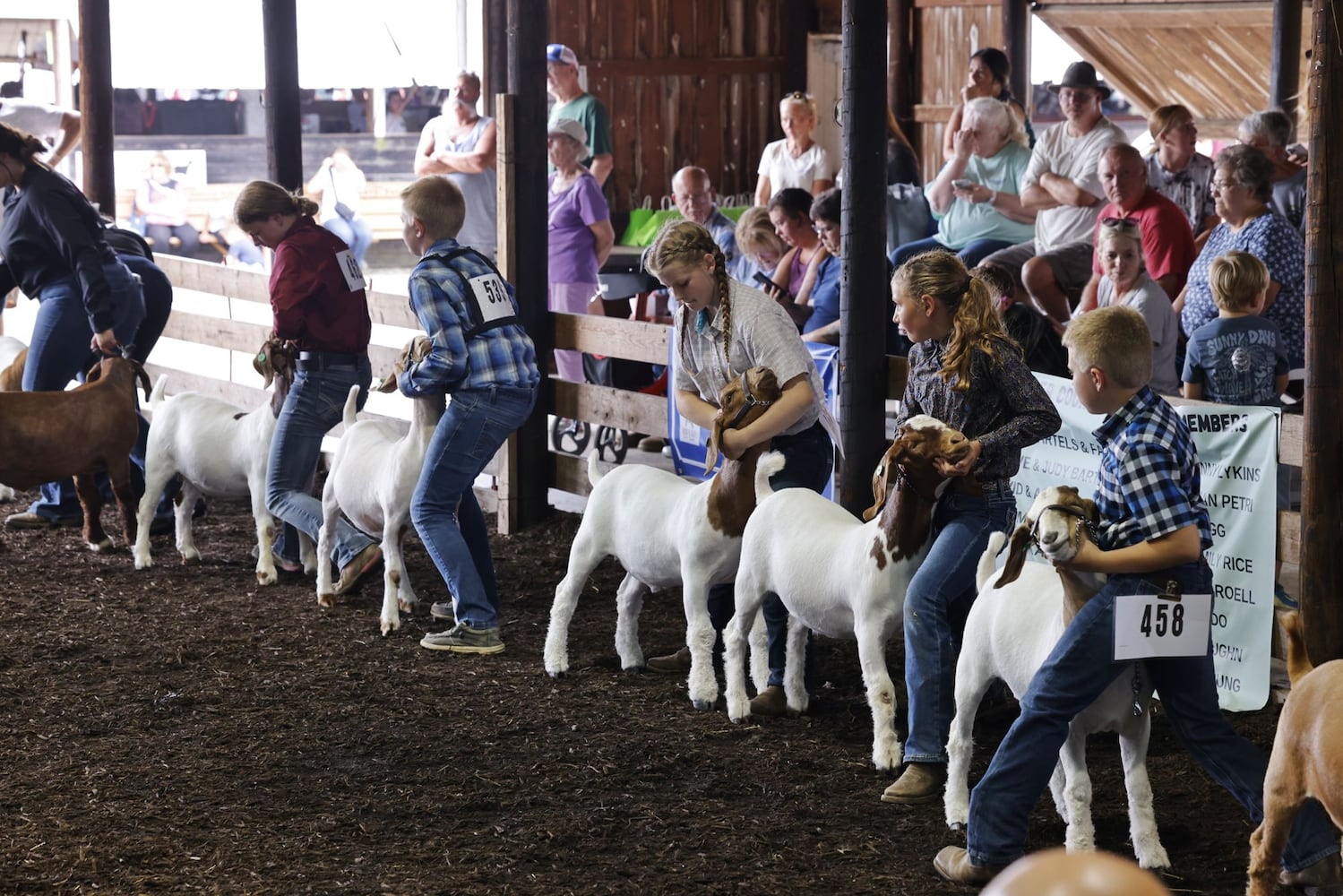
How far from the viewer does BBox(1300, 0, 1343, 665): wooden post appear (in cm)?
508

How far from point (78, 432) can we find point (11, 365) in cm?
150

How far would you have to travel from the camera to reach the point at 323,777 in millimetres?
5133

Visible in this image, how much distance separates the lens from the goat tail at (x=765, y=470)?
18.2 ft

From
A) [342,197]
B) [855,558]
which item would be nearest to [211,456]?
[855,558]

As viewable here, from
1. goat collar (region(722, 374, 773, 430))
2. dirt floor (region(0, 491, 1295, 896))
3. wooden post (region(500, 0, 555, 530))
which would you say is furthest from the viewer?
wooden post (region(500, 0, 555, 530))

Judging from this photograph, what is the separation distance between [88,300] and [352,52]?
13.7 meters

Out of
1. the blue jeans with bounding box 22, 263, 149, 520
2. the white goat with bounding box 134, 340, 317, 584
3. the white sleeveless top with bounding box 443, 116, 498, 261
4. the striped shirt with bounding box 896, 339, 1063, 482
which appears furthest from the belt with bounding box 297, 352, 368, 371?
the white sleeveless top with bounding box 443, 116, 498, 261

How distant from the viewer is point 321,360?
7363 millimetres

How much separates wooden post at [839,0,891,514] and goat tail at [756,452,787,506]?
3.66 ft

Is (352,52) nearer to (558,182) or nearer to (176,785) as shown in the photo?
(558,182)

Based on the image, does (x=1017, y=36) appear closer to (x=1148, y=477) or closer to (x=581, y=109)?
(x=581, y=109)

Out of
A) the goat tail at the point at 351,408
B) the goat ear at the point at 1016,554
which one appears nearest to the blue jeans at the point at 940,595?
the goat ear at the point at 1016,554

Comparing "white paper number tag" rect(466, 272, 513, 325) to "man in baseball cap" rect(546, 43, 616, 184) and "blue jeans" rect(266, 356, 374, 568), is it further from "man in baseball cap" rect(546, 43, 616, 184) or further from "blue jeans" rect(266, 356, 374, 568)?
"man in baseball cap" rect(546, 43, 616, 184)

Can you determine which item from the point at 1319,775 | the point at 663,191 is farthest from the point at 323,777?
the point at 663,191
